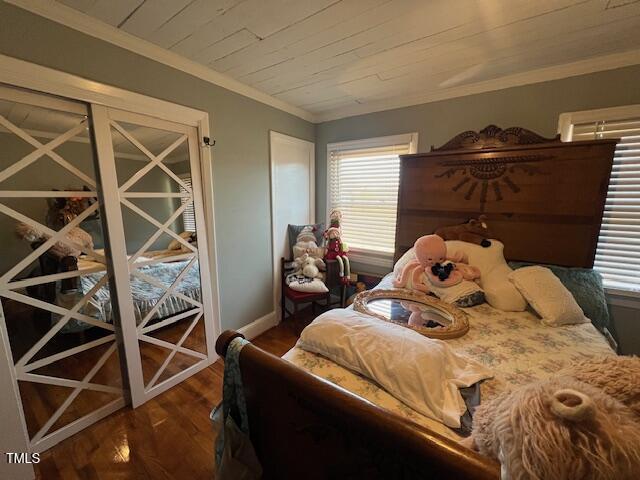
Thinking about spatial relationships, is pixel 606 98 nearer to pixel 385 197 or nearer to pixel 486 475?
pixel 385 197

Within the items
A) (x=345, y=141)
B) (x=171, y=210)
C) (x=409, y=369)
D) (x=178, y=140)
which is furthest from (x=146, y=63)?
(x=409, y=369)

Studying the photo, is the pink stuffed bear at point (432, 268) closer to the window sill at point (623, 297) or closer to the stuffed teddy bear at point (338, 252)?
the stuffed teddy bear at point (338, 252)

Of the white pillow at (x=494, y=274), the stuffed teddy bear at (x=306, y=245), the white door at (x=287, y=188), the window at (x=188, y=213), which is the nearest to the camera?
the white pillow at (x=494, y=274)

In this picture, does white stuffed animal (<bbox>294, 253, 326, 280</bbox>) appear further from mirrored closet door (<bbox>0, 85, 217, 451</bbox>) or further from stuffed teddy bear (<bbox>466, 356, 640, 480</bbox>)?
stuffed teddy bear (<bbox>466, 356, 640, 480</bbox>)

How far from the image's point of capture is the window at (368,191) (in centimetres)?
270

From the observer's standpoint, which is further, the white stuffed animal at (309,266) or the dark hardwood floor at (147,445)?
the white stuffed animal at (309,266)

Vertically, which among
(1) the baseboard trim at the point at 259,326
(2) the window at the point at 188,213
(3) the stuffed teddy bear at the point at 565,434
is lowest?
(1) the baseboard trim at the point at 259,326

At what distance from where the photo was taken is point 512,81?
1.99m

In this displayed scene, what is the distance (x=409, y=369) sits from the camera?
2.85 ft

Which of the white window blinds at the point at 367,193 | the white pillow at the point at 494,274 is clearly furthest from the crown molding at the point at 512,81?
the white pillow at the point at 494,274

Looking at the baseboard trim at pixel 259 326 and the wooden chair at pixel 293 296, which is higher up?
the wooden chair at pixel 293 296

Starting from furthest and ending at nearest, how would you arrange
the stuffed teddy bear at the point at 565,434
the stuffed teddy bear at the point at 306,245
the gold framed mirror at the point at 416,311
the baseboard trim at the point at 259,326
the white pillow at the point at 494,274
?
1. the stuffed teddy bear at the point at 306,245
2. the baseboard trim at the point at 259,326
3. the white pillow at the point at 494,274
4. the gold framed mirror at the point at 416,311
5. the stuffed teddy bear at the point at 565,434

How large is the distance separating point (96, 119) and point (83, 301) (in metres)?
1.07

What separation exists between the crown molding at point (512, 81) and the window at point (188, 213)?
1836 mm
